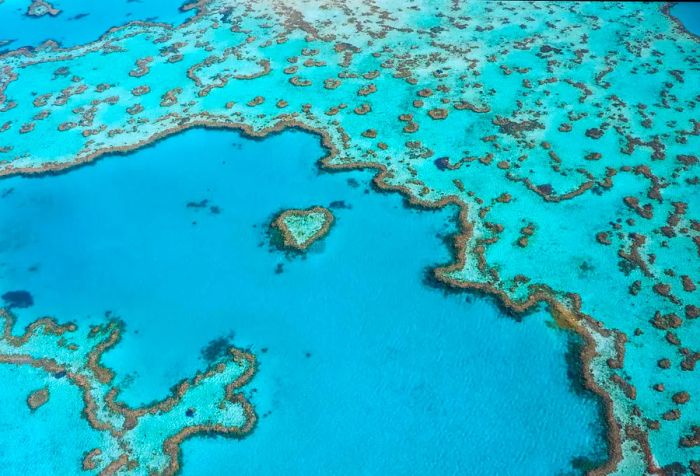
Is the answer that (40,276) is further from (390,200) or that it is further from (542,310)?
(542,310)

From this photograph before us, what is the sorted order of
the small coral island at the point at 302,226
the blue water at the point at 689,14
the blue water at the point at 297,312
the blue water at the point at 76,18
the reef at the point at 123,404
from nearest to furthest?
the blue water at the point at 297,312, the reef at the point at 123,404, the small coral island at the point at 302,226, the blue water at the point at 689,14, the blue water at the point at 76,18

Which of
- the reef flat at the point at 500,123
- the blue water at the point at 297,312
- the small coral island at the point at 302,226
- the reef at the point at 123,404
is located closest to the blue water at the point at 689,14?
the reef flat at the point at 500,123

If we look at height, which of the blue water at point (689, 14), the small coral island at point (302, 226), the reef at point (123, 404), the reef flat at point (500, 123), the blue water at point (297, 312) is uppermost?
the blue water at point (689, 14)

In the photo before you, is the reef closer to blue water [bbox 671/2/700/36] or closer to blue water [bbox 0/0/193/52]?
blue water [bbox 0/0/193/52]

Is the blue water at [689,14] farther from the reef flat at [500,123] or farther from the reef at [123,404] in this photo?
the reef at [123,404]

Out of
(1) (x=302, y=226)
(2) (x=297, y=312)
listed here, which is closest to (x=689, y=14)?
(1) (x=302, y=226)

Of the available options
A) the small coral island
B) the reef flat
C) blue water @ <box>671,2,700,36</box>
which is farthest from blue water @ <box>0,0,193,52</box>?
blue water @ <box>671,2,700,36</box>

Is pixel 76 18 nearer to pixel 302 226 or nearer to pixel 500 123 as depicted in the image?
pixel 302 226
